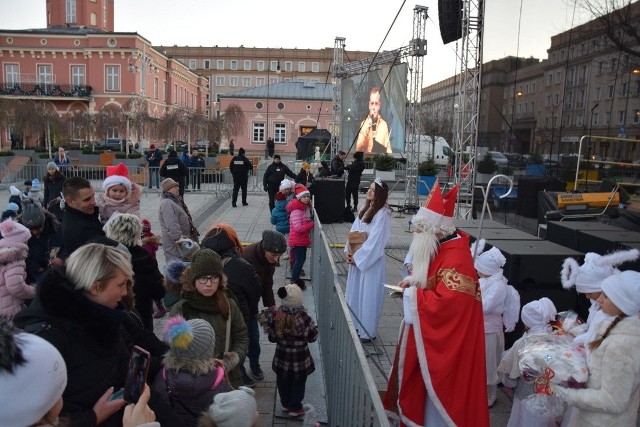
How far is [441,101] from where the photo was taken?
152ft

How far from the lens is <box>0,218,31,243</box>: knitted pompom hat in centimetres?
502

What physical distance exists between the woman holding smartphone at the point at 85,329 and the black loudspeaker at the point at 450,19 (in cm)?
1188

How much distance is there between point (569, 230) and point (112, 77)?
4683cm

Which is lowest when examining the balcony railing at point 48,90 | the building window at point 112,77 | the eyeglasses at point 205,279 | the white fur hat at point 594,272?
the eyeglasses at point 205,279

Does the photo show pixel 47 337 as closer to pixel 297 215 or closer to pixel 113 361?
pixel 113 361

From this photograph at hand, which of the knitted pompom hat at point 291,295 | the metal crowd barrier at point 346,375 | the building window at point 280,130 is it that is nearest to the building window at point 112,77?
the building window at point 280,130

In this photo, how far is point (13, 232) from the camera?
508cm

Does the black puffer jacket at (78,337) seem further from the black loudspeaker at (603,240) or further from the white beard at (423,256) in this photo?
the black loudspeaker at (603,240)

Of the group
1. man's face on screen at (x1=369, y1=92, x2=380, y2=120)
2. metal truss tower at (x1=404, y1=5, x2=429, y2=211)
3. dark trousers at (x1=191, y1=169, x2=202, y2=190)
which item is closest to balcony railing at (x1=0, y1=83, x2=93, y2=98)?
dark trousers at (x1=191, y1=169, x2=202, y2=190)

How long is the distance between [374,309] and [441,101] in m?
42.9

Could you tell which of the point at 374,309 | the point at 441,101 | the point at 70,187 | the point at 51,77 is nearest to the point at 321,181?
the point at 374,309

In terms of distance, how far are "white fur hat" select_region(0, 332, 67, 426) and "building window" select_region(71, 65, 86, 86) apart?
51.0m

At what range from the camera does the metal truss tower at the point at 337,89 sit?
2461cm

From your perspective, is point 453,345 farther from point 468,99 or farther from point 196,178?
point 196,178
